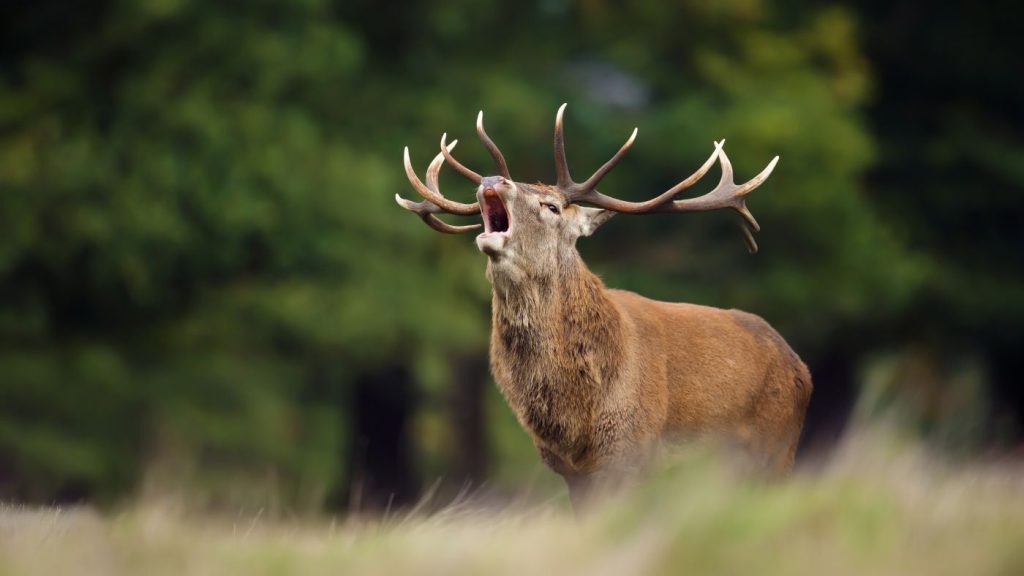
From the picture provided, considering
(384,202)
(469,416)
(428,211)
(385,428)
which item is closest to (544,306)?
(428,211)

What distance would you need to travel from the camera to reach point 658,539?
4.27 m

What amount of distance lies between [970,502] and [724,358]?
1924mm

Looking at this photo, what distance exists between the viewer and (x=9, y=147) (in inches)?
556

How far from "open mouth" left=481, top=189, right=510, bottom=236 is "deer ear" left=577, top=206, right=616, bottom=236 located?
390 mm

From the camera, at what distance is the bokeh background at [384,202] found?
14.4 meters

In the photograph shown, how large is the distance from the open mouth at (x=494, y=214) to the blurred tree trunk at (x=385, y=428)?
9.86 meters

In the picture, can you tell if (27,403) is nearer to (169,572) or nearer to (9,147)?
(9,147)

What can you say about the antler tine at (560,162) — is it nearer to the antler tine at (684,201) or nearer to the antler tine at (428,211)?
the antler tine at (684,201)

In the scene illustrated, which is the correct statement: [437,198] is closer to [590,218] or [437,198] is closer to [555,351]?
[590,218]

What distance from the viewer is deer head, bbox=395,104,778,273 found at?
6.70 metres

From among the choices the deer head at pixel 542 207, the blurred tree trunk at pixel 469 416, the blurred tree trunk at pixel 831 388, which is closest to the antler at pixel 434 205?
the deer head at pixel 542 207

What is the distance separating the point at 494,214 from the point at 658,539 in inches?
112

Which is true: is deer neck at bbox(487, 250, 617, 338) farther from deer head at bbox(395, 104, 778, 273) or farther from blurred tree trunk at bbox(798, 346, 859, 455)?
blurred tree trunk at bbox(798, 346, 859, 455)

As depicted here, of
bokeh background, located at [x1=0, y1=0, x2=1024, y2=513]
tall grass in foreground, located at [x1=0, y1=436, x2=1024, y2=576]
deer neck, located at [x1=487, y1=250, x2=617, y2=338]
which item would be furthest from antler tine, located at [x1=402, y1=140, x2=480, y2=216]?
bokeh background, located at [x1=0, y1=0, x2=1024, y2=513]
